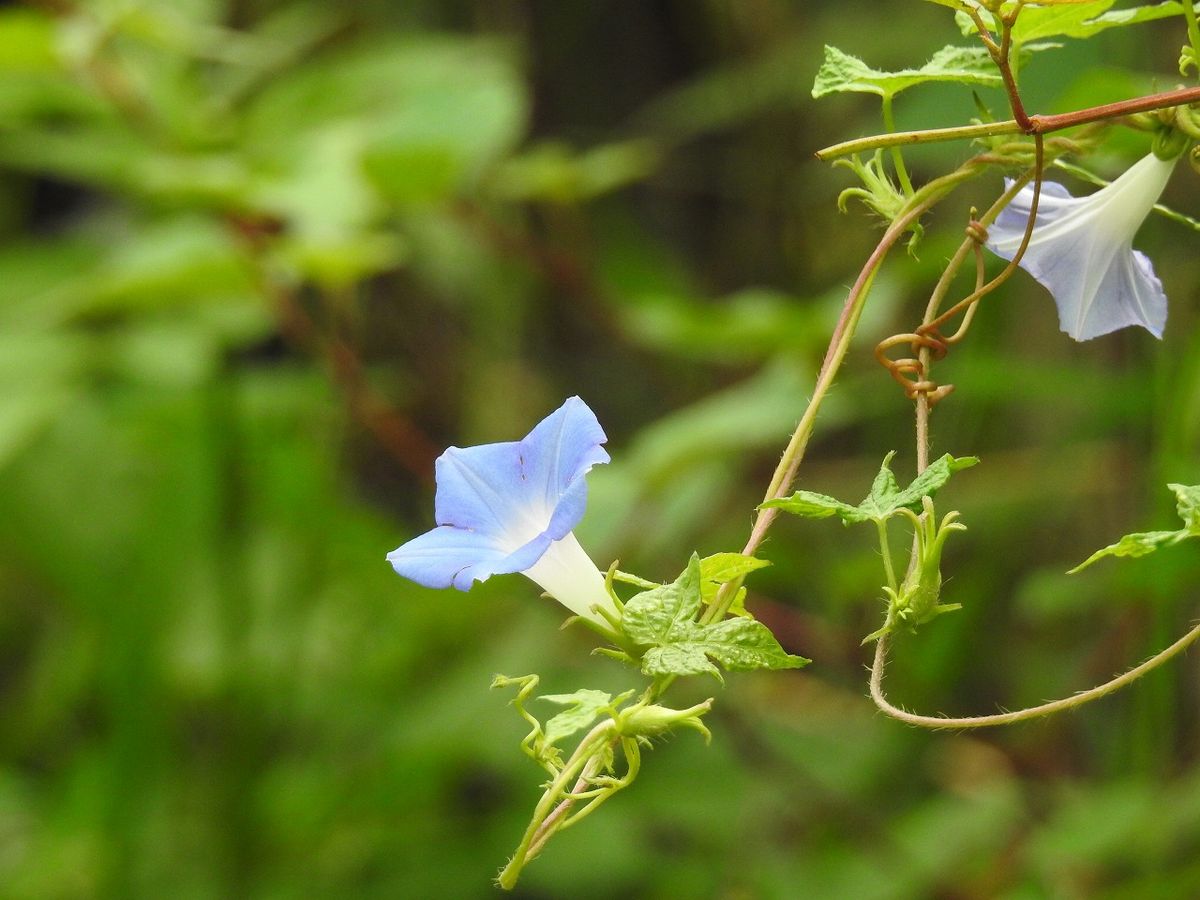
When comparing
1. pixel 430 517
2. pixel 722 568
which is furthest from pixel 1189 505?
pixel 430 517

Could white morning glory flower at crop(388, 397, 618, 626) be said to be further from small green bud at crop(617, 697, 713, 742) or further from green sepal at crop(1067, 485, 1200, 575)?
green sepal at crop(1067, 485, 1200, 575)

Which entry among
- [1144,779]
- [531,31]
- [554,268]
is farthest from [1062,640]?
[531,31]

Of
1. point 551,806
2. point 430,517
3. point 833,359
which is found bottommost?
point 430,517

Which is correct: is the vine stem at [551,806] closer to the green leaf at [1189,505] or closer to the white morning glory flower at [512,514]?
the white morning glory flower at [512,514]

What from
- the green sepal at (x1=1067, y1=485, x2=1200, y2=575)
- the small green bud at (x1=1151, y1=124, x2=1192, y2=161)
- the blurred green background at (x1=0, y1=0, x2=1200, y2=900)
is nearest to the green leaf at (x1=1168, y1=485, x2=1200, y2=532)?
the green sepal at (x1=1067, y1=485, x2=1200, y2=575)

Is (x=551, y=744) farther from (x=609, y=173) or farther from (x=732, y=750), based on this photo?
(x=732, y=750)

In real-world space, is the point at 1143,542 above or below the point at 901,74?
→ below

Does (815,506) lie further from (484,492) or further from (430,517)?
(430,517)
